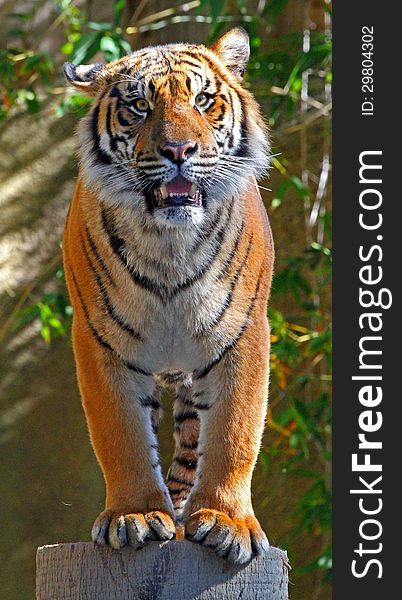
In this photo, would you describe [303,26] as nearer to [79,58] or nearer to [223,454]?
[79,58]

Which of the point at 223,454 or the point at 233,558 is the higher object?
the point at 223,454

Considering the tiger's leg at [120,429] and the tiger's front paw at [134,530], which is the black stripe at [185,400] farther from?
the tiger's front paw at [134,530]

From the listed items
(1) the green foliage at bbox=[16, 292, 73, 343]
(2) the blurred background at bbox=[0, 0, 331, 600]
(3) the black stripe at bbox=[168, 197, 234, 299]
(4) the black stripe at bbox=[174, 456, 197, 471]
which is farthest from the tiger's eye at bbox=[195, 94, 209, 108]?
(2) the blurred background at bbox=[0, 0, 331, 600]

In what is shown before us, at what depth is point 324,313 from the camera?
4.70 metres

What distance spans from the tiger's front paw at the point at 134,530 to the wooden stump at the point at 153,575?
19 millimetres

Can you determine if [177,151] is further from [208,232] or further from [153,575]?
[153,575]

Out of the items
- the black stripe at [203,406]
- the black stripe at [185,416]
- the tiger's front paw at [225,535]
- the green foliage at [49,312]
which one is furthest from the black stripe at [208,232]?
the green foliage at [49,312]

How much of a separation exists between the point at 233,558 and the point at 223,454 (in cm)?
26

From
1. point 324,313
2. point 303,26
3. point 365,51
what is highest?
point 303,26

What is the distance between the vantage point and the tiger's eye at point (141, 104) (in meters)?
2.24

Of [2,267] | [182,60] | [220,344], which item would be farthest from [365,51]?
[2,267]

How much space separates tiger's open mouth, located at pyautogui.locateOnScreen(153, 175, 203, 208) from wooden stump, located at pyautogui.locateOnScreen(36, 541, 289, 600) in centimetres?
65

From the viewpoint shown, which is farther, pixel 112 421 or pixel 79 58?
pixel 79 58

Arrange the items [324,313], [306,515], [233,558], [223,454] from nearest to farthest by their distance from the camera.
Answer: [233,558] → [223,454] → [306,515] → [324,313]
